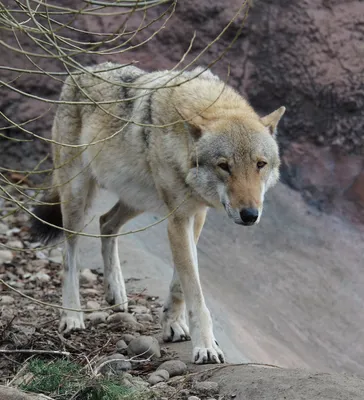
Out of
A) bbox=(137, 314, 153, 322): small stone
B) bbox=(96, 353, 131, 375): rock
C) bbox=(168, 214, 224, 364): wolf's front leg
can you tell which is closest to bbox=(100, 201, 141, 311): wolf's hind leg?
bbox=(137, 314, 153, 322): small stone

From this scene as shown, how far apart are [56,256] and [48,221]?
1.45 meters

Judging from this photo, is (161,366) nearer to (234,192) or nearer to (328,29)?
(234,192)

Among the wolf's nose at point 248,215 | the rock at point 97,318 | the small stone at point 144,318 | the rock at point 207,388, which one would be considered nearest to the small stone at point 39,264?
the rock at point 97,318

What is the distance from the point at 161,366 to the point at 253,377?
690mm

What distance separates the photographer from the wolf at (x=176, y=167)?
15.4 feet

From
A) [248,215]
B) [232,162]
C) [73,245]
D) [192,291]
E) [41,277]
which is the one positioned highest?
[232,162]

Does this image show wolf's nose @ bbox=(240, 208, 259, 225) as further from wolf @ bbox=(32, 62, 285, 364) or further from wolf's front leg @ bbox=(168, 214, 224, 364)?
wolf's front leg @ bbox=(168, 214, 224, 364)

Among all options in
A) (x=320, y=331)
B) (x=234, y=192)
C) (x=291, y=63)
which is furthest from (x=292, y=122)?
(x=234, y=192)

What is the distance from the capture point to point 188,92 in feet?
17.5

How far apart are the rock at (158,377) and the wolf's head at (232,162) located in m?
1.00

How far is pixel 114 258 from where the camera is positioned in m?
6.19

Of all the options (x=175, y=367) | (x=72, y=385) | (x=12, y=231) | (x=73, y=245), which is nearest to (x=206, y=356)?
(x=175, y=367)

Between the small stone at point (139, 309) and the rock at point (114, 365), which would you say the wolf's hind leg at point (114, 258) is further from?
the rock at point (114, 365)

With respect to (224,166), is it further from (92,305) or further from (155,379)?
(92,305)
